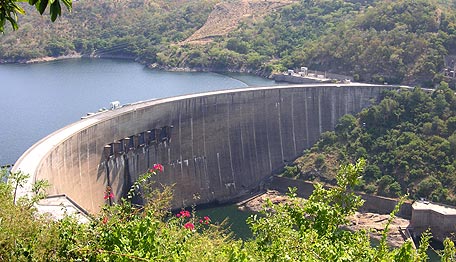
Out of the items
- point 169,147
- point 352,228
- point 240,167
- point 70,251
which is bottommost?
point 352,228

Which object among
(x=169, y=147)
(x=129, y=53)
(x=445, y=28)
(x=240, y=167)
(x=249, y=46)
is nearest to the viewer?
(x=169, y=147)

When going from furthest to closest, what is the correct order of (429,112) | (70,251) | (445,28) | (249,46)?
(249,46) < (445,28) < (429,112) < (70,251)

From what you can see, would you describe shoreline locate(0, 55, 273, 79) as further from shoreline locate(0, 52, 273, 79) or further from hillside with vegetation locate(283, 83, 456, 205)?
hillside with vegetation locate(283, 83, 456, 205)

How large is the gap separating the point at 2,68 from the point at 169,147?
119 ft

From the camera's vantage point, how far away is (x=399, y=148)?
94.8 ft

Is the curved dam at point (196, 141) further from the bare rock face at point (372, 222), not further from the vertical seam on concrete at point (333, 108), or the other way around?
the bare rock face at point (372, 222)

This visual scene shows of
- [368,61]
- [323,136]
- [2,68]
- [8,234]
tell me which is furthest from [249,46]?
[8,234]

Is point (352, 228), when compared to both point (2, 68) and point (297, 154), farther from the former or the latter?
point (2, 68)

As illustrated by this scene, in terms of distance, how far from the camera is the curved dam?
20.6 m

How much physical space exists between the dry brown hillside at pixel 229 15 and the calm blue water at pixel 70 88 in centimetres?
754

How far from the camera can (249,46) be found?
5547 cm

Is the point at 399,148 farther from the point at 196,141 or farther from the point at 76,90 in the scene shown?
the point at 76,90

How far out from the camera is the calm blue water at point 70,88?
33088mm

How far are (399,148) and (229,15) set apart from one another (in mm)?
40098
